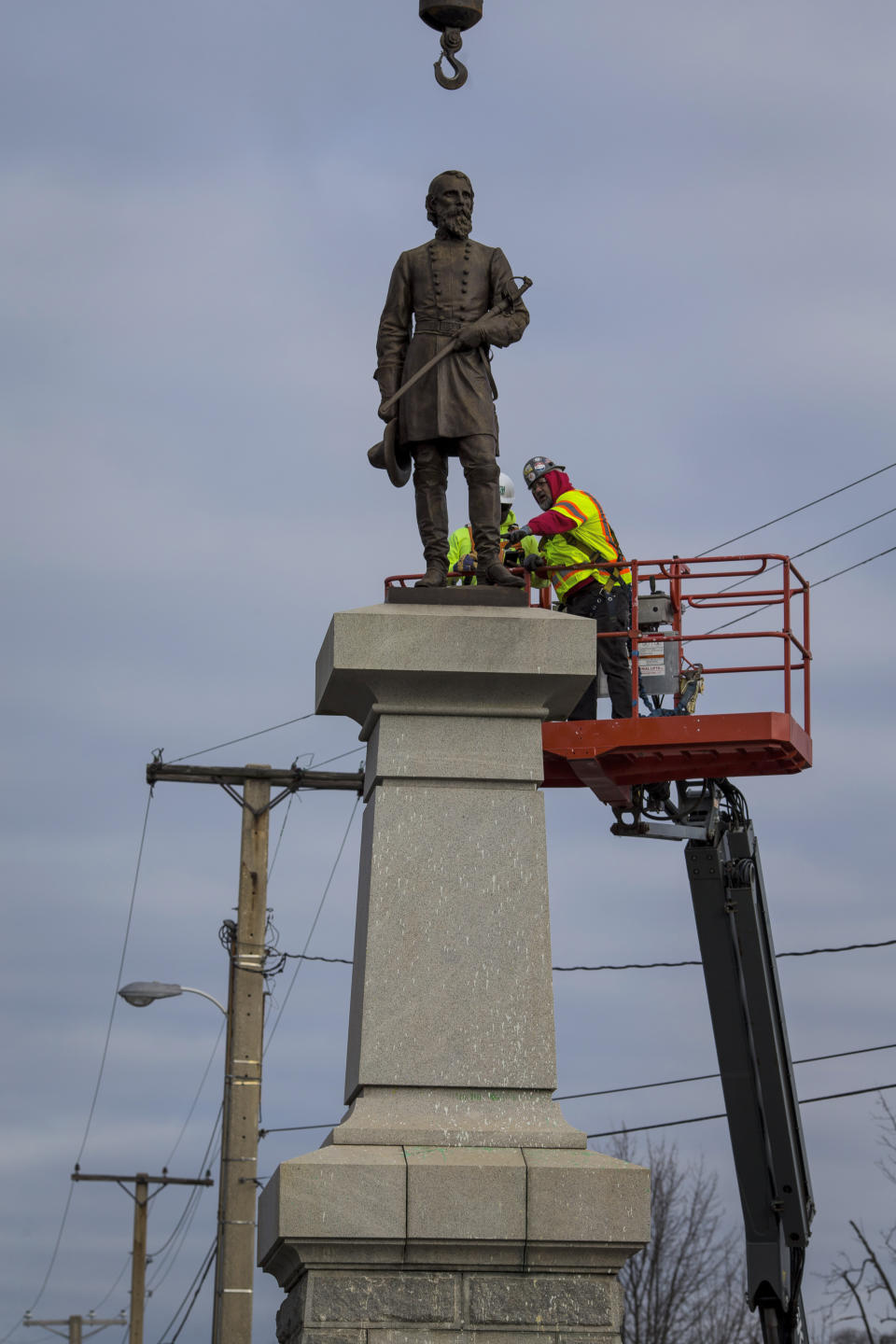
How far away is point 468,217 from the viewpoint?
9.05m

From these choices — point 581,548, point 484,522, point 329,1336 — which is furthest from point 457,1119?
point 581,548

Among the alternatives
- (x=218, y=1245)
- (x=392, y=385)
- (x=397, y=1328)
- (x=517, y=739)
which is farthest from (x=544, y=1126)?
(x=218, y=1245)

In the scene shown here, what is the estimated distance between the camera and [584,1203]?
7.66 metres

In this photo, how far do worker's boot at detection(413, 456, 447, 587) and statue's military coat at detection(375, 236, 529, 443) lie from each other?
0.60ft

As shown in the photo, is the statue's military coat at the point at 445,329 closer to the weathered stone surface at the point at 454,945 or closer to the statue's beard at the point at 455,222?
the statue's beard at the point at 455,222

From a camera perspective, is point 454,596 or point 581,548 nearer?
point 454,596

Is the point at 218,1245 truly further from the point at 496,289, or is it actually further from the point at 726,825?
the point at 496,289

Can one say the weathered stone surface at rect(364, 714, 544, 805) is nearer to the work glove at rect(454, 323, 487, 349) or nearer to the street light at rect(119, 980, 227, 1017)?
the work glove at rect(454, 323, 487, 349)

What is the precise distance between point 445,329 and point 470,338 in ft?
0.54

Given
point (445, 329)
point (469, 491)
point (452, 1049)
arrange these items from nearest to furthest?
point (452, 1049)
point (445, 329)
point (469, 491)

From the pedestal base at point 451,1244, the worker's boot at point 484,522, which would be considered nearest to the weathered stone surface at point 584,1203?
the pedestal base at point 451,1244

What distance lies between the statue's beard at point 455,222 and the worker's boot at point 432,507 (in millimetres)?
934

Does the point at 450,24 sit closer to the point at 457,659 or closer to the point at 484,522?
the point at 484,522

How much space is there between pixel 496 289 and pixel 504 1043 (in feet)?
10.6
